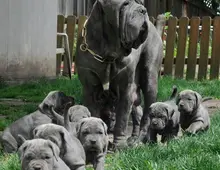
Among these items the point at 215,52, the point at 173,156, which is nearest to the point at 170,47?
the point at 215,52

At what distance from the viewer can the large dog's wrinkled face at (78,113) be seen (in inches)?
289

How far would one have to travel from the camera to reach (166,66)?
698 inches

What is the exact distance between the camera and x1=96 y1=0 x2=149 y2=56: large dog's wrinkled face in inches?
274

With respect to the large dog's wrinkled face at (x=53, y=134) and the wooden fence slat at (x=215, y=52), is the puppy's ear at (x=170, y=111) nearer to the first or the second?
the large dog's wrinkled face at (x=53, y=134)

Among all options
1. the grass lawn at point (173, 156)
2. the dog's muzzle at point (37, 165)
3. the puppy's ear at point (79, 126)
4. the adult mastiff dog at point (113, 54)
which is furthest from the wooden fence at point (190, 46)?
the dog's muzzle at point (37, 165)

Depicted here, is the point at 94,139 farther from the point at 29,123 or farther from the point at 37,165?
the point at 29,123

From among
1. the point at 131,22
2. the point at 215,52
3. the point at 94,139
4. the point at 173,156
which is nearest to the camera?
the point at 94,139

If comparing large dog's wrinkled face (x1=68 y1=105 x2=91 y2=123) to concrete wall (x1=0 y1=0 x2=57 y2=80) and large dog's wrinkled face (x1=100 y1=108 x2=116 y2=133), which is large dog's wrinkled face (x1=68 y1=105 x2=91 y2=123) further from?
concrete wall (x1=0 y1=0 x2=57 y2=80)

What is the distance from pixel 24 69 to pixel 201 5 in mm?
16864

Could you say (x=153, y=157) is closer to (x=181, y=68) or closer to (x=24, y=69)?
(x=24, y=69)

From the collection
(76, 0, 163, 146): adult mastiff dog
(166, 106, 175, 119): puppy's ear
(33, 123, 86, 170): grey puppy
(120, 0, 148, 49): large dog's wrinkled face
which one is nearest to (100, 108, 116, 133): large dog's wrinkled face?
(76, 0, 163, 146): adult mastiff dog

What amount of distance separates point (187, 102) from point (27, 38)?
23.5 feet

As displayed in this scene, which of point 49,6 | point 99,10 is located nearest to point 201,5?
point 49,6

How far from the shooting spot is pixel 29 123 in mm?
7668
